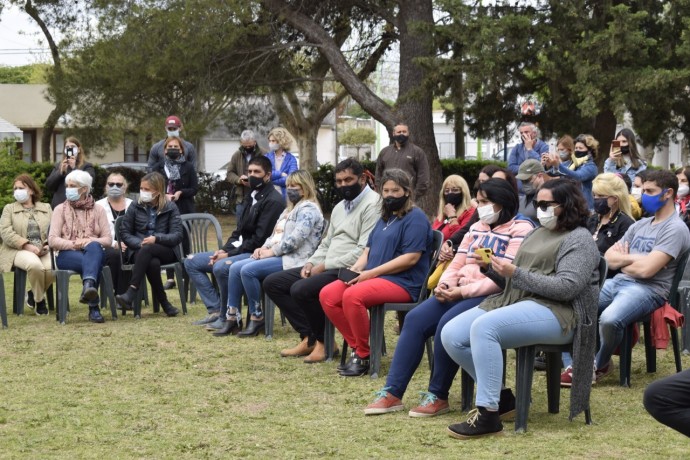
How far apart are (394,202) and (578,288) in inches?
78.4

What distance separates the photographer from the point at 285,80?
23250 mm

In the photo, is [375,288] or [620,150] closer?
[375,288]

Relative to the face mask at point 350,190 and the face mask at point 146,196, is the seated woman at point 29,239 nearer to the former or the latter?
the face mask at point 146,196

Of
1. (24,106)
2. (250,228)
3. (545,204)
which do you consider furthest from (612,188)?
(24,106)

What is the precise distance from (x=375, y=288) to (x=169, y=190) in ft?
18.5

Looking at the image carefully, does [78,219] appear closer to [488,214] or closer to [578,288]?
[488,214]

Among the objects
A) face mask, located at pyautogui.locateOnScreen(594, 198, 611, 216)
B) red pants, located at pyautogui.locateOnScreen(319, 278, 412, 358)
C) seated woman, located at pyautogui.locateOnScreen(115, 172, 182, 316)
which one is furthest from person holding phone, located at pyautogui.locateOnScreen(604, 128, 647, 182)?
seated woman, located at pyautogui.locateOnScreen(115, 172, 182, 316)

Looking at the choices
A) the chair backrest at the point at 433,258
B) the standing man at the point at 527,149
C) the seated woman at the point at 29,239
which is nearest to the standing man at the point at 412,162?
the standing man at the point at 527,149

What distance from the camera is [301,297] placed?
850 centimetres

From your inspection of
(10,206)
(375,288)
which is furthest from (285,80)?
(375,288)

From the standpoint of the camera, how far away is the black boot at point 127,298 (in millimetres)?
10477

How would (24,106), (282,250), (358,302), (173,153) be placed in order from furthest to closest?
(24,106)
(173,153)
(282,250)
(358,302)

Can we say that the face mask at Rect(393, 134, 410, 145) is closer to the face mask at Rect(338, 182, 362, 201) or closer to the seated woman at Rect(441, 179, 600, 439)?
the face mask at Rect(338, 182, 362, 201)

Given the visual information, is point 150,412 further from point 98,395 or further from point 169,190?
point 169,190
